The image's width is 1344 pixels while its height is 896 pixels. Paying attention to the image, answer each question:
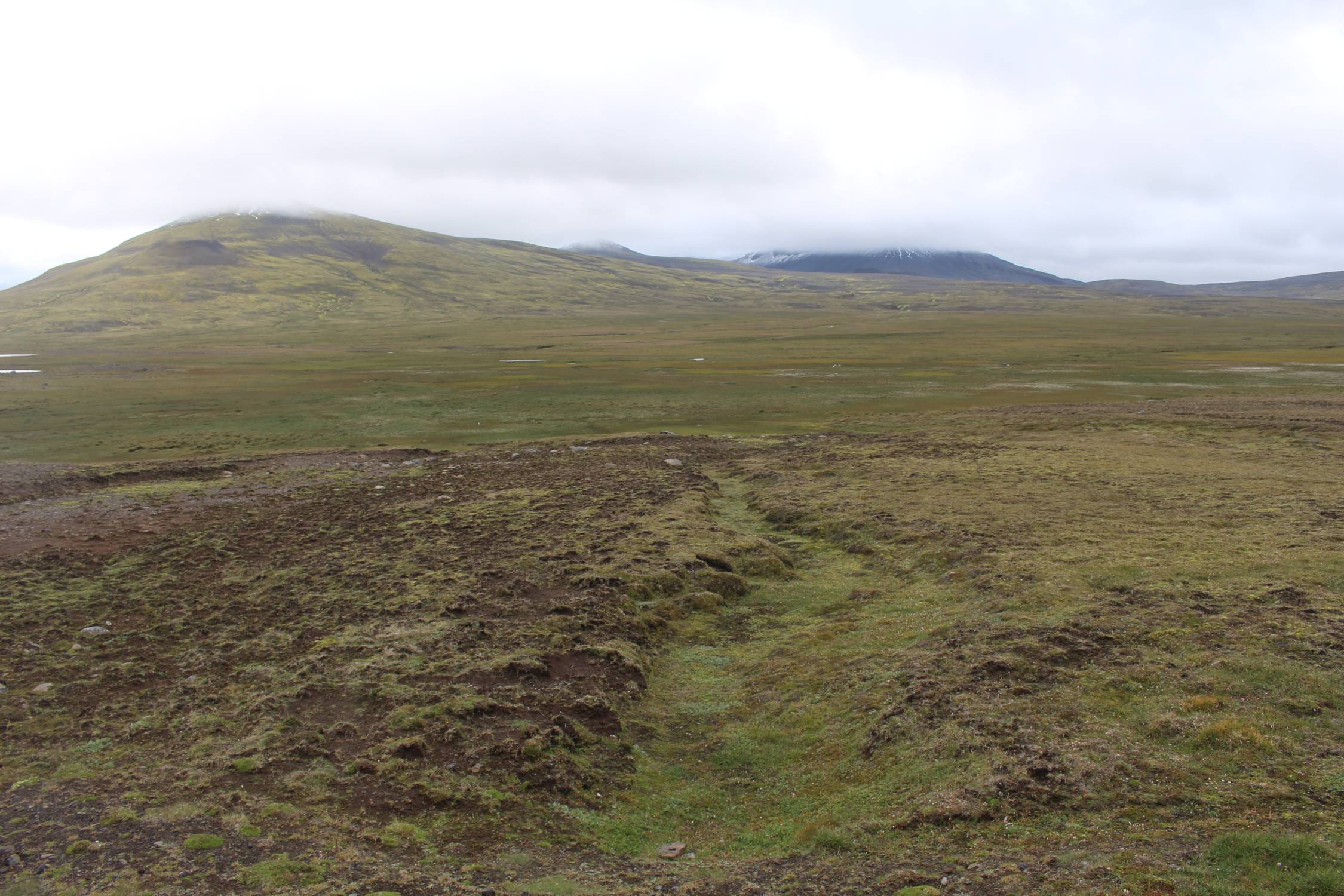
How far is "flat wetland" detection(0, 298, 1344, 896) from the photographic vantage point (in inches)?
374

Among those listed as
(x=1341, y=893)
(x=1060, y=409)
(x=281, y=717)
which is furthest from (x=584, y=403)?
(x=1341, y=893)

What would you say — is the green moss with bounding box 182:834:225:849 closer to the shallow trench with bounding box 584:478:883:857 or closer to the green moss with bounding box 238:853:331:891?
the green moss with bounding box 238:853:331:891

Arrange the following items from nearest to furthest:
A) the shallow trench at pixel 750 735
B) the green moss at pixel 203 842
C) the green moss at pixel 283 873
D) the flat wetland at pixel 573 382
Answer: the green moss at pixel 283 873 → the green moss at pixel 203 842 → the shallow trench at pixel 750 735 → the flat wetland at pixel 573 382

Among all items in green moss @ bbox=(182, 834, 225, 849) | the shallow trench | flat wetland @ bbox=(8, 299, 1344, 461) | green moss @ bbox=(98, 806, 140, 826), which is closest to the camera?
green moss @ bbox=(182, 834, 225, 849)

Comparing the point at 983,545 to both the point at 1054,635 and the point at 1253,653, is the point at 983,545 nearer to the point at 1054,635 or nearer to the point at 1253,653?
the point at 1054,635

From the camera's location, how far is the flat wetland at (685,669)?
31.2ft

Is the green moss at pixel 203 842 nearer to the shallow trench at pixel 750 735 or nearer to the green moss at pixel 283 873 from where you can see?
the green moss at pixel 283 873

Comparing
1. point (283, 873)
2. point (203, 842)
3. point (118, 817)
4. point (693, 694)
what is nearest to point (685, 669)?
point (693, 694)

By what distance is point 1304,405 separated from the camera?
1837 inches

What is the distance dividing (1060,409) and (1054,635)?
38250mm

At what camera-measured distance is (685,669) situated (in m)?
16.0

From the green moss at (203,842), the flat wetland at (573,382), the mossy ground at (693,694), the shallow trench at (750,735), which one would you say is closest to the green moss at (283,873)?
the mossy ground at (693,694)

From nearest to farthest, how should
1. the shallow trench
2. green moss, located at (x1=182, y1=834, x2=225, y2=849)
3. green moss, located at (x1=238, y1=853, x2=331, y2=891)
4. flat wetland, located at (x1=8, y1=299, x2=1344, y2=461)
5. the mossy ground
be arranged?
green moss, located at (x1=238, y1=853, x2=331, y2=891) → the mossy ground → green moss, located at (x1=182, y1=834, x2=225, y2=849) → the shallow trench → flat wetland, located at (x1=8, y1=299, x2=1344, y2=461)

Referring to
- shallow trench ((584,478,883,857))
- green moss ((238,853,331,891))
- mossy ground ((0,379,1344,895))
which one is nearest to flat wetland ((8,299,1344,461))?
mossy ground ((0,379,1344,895))
